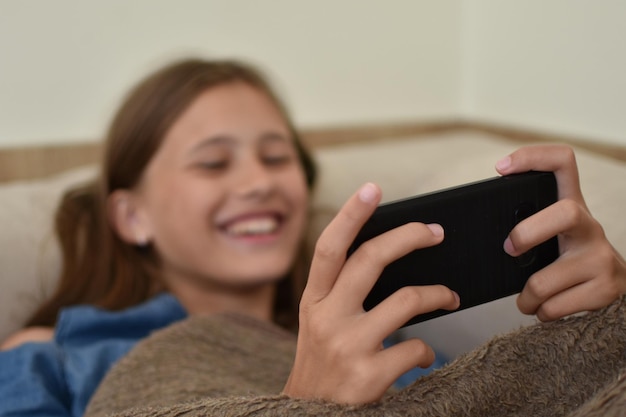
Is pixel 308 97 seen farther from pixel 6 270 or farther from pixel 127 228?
pixel 6 270

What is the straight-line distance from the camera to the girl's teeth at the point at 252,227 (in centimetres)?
89

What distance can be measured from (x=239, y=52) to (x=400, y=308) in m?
0.93

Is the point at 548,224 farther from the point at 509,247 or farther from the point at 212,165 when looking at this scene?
the point at 212,165

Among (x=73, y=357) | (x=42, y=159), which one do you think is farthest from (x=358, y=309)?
(x=42, y=159)

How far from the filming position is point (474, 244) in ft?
1.54

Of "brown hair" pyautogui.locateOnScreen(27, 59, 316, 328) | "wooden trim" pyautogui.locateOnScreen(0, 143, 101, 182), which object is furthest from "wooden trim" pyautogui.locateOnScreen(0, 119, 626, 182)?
"brown hair" pyautogui.locateOnScreen(27, 59, 316, 328)

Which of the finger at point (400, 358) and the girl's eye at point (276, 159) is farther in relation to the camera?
the girl's eye at point (276, 159)

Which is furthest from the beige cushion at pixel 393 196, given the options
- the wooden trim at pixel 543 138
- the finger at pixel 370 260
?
the finger at pixel 370 260

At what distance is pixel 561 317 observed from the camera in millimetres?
482

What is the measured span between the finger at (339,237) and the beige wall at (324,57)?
45 centimetres

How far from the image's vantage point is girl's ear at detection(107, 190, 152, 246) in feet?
3.17

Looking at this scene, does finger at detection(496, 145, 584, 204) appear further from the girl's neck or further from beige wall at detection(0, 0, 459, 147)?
beige wall at detection(0, 0, 459, 147)

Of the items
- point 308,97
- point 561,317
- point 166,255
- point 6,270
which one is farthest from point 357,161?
point 561,317

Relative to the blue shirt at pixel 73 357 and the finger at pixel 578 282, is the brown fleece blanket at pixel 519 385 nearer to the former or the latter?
the finger at pixel 578 282
